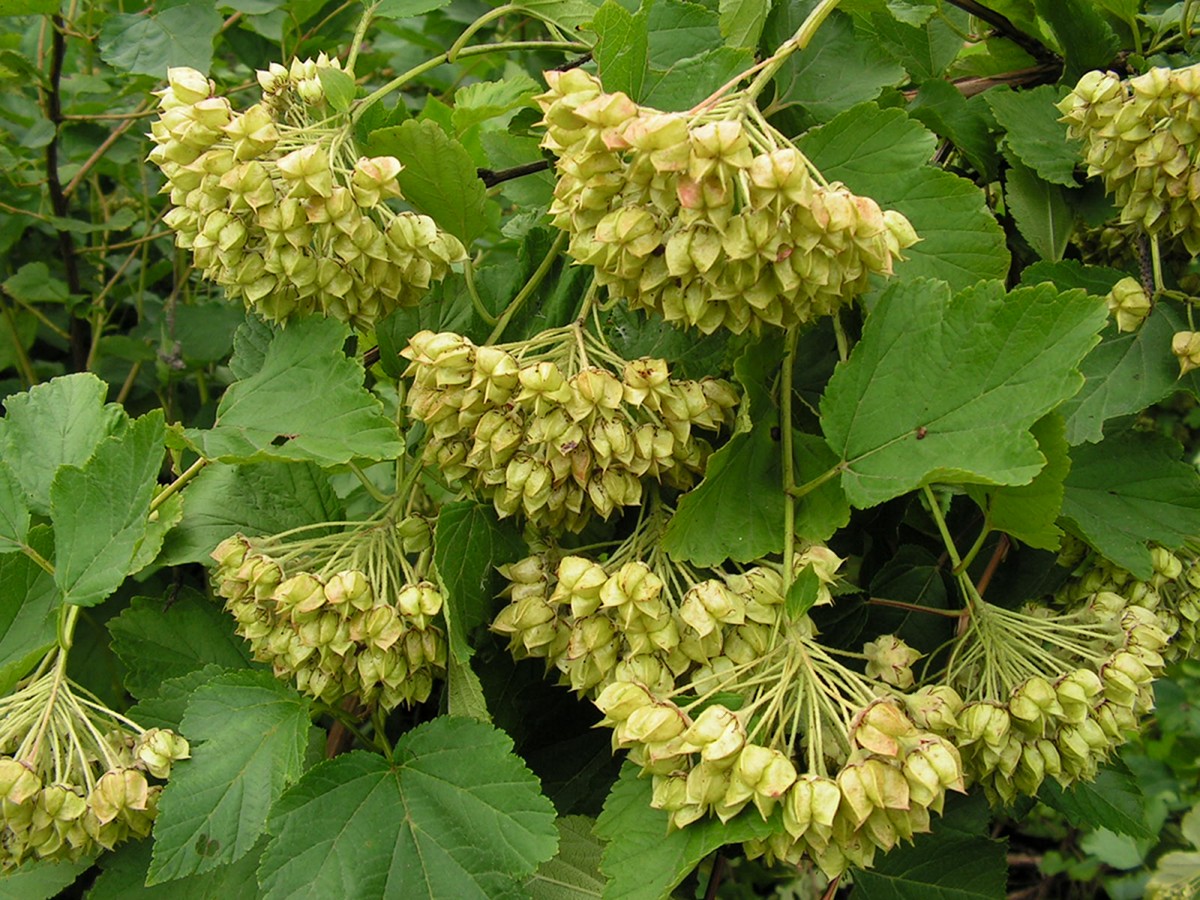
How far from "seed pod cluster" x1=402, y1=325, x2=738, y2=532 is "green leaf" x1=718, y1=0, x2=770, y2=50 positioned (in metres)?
0.50

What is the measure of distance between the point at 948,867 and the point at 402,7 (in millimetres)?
1776

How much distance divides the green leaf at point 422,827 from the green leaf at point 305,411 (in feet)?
1.38

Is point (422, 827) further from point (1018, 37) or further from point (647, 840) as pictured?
point (1018, 37)

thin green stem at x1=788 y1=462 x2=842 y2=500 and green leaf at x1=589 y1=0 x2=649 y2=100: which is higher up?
green leaf at x1=589 y1=0 x2=649 y2=100

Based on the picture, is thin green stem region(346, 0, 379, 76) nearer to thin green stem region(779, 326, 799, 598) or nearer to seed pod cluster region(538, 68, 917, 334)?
A: seed pod cluster region(538, 68, 917, 334)

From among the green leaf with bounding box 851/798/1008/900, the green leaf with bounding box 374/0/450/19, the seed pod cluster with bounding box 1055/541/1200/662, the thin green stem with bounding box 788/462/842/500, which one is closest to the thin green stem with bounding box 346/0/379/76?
the green leaf with bounding box 374/0/450/19

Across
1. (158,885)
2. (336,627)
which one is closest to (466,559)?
(336,627)

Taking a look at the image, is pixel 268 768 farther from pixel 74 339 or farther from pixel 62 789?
pixel 74 339

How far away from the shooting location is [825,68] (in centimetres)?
160

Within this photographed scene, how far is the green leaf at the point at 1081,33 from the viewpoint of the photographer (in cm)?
167

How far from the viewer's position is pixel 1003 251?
1.47 meters

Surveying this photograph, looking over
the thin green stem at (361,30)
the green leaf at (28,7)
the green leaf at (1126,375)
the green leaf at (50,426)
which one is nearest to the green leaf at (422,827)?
the green leaf at (50,426)

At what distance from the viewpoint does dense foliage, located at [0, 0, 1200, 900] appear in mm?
1227

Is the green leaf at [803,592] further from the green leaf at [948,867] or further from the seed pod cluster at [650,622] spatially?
the green leaf at [948,867]
